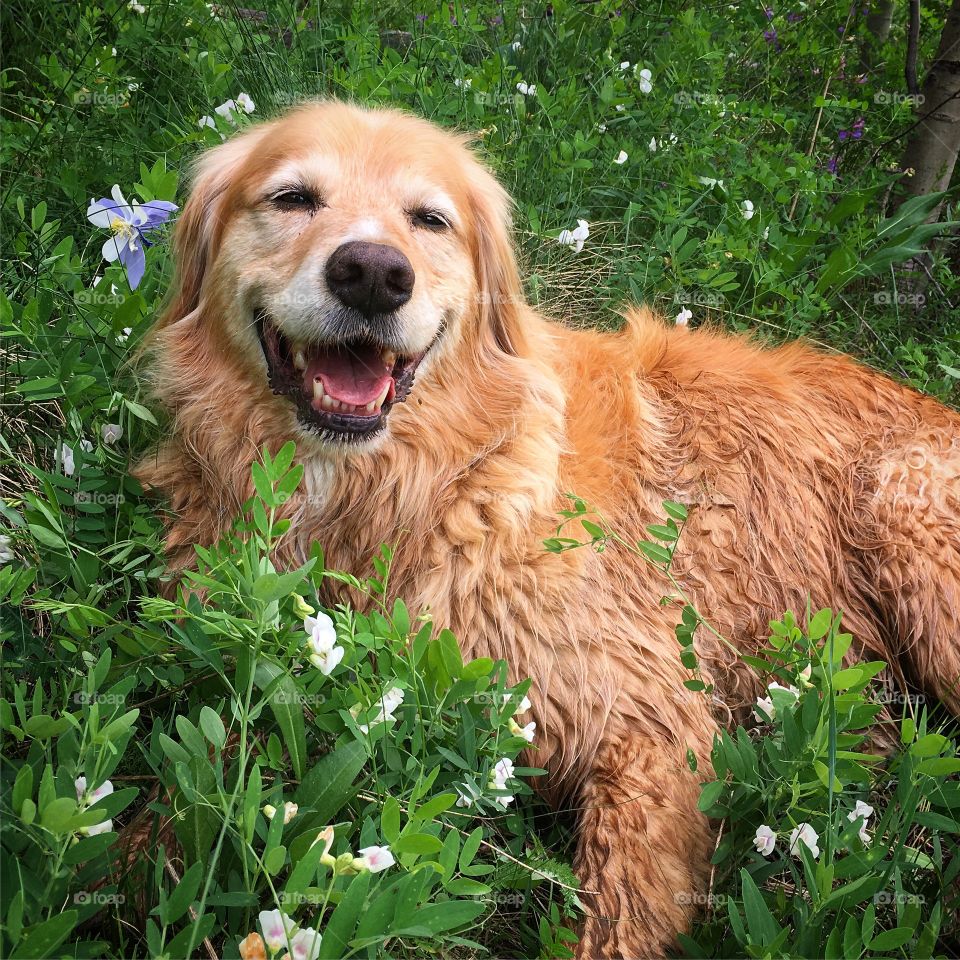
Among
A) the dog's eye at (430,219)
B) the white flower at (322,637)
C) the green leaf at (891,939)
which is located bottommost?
the green leaf at (891,939)

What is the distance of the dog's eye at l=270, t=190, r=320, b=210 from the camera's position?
2.57m

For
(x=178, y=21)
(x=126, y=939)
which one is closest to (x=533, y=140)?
(x=178, y=21)

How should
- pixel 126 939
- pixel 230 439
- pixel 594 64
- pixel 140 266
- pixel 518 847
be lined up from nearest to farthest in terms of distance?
pixel 126 939, pixel 518 847, pixel 230 439, pixel 140 266, pixel 594 64

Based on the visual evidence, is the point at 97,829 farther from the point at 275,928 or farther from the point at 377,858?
the point at 377,858

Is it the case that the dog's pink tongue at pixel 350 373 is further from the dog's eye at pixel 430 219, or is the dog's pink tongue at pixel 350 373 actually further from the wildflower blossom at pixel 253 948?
the wildflower blossom at pixel 253 948

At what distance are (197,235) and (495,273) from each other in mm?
928

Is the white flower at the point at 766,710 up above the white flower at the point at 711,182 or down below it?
below

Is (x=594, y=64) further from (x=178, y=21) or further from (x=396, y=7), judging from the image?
(x=178, y=21)

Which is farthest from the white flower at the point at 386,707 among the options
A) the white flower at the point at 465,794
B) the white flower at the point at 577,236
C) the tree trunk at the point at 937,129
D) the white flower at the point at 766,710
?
the tree trunk at the point at 937,129

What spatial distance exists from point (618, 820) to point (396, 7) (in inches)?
178

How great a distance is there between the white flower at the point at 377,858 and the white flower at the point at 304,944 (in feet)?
0.45

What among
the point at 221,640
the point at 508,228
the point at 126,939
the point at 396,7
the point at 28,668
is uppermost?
the point at 396,7

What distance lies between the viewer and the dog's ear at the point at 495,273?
111 inches

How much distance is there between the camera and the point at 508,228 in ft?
10.2
